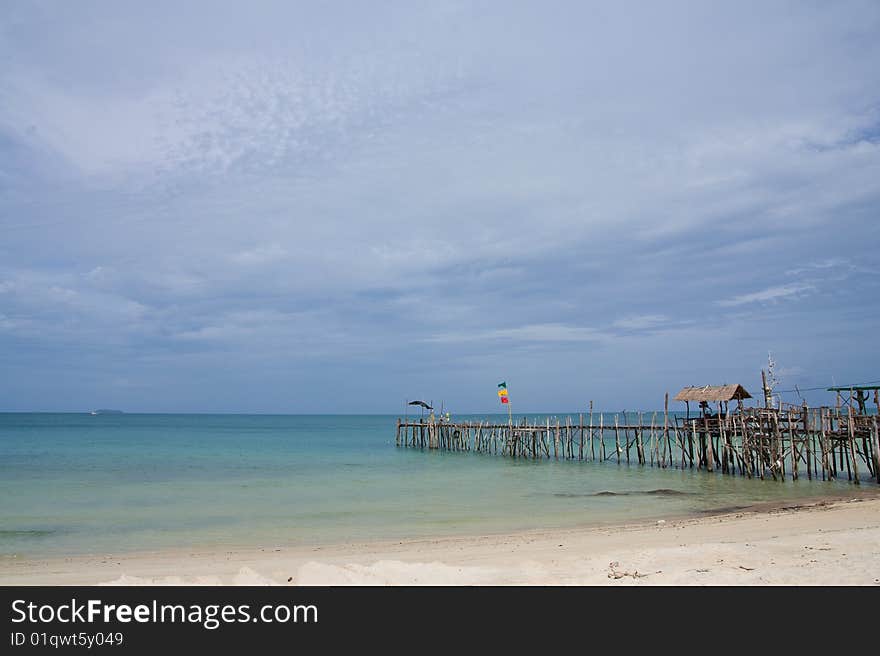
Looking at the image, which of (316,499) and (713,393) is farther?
(713,393)

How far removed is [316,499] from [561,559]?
36.6ft

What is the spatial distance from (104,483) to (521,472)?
49.9 ft

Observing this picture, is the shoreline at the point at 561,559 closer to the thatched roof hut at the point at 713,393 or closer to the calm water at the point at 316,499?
the calm water at the point at 316,499

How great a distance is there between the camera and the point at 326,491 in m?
20.2

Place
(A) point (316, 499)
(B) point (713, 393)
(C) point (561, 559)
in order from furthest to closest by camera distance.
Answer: (B) point (713, 393), (A) point (316, 499), (C) point (561, 559)

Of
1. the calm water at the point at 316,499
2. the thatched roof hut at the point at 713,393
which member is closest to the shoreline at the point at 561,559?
the calm water at the point at 316,499

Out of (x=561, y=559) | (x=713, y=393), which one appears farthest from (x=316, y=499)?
(x=713, y=393)

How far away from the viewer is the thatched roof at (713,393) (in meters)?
25.2

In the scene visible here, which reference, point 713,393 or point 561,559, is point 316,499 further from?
point 713,393

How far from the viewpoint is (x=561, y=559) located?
8711mm
